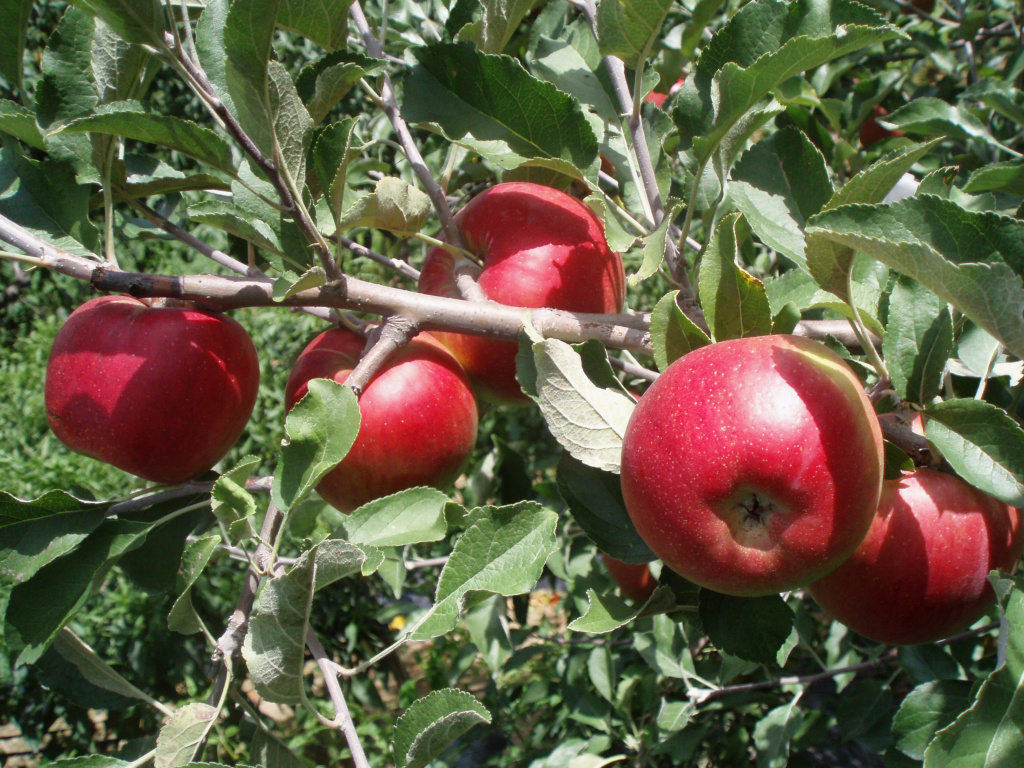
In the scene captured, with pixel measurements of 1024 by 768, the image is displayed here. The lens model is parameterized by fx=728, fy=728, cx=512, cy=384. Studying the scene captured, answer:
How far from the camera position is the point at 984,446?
608 millimetres

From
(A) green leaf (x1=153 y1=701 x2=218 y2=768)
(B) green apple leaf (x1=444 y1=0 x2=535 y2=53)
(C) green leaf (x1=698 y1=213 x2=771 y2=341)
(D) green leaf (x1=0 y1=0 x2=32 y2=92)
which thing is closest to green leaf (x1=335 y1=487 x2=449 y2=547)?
(A) green leaf (x1=153 y1=701 x2=218 y2=768)

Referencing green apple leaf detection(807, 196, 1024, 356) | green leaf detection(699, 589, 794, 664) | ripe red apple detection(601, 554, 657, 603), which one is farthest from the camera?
ripe red apple detection(601, 554, 657, 603)

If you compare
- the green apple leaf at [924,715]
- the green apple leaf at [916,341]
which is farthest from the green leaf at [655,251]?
the green apple leaf at [924,715]

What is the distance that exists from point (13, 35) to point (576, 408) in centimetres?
79

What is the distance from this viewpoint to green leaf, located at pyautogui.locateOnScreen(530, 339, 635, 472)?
2.19 feet

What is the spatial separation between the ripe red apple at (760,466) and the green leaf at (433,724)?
0.22 metres

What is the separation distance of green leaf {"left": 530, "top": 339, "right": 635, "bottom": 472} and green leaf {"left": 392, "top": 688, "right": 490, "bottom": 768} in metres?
0.24

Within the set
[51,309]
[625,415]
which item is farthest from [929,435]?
[51,309]

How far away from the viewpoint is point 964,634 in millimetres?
1058

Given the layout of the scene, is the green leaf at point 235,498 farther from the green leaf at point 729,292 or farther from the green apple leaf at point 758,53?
the green apple leaf at point 758,53

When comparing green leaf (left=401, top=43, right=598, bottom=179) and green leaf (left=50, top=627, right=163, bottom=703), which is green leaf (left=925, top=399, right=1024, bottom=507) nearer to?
green leaf (left=401, top=43, right=598, bottom=179)

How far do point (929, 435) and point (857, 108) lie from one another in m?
1.21

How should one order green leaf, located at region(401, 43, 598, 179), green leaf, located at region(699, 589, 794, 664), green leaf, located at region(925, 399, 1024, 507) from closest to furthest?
green leaf, located at region(925, 399, 1024, 507) → green leaf, located at region(699, 589, 794, 664) → green leaf, located at region(401, 43, 598, 179)

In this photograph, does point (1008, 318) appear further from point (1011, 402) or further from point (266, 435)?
point (266, 435)
